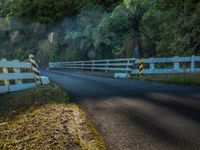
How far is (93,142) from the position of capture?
376 cm

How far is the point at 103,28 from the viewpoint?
70.6 feet

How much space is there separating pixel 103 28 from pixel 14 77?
43.0 feet

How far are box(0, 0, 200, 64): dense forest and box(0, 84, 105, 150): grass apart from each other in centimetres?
1095

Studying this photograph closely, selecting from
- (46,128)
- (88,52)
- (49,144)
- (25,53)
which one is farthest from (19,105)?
(25,53)

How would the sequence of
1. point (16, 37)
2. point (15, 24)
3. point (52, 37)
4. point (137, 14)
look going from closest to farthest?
point (137, 14) < point (52, 37) < point (15, 24) < point (16, 37)

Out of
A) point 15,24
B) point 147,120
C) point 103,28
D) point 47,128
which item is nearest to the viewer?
point 47,128

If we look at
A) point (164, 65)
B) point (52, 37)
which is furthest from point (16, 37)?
Result: point (164, 65)

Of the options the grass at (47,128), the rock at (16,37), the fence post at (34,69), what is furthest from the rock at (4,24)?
the grass at (47,128)

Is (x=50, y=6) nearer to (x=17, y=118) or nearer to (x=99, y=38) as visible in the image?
(x=99, y=38)

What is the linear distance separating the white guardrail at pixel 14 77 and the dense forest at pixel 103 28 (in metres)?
8.77

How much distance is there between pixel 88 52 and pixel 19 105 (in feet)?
63.2

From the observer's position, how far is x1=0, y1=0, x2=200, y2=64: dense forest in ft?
51.1

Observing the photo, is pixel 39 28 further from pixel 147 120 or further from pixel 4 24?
pixel 147 120

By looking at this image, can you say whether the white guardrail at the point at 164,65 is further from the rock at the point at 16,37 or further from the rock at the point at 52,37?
the rock at the point at 16,37
